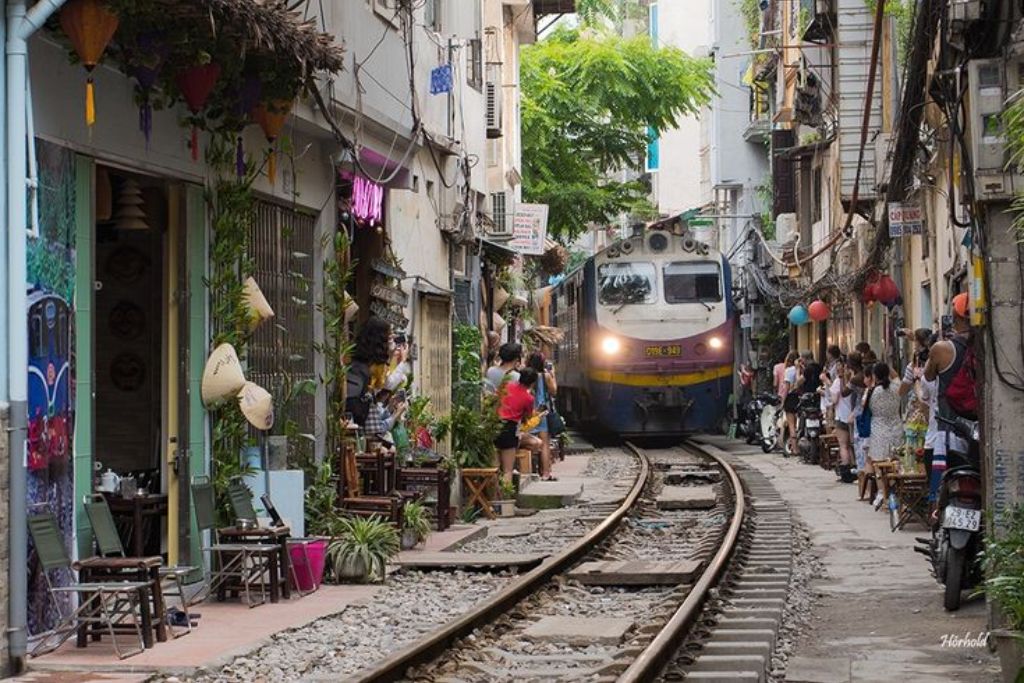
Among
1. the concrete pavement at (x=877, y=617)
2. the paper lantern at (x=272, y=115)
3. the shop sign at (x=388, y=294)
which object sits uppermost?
the paper lantern at (x=272, y=115)

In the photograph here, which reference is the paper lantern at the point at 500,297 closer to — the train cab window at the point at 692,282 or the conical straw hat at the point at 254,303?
the train cab window at the point at 692,282

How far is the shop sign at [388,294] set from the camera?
19.1m

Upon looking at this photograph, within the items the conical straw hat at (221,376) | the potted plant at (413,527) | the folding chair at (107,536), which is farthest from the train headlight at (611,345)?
the folding chair at (107,536)

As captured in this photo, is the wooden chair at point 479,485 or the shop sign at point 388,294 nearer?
the shop sign at point 388,294

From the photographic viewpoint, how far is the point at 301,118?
15125mm

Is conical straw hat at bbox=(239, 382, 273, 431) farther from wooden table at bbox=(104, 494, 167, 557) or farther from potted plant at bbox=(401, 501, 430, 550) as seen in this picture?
potted plant at bbox=(401, 501, 430, 550)

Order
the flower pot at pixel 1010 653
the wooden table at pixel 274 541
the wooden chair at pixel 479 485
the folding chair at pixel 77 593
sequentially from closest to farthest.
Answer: the flower pot at pixel 1010 653 < the folding chair at pixel 77 593 < the wooden table at pixel 274 541 < the wooden chair at pixel 479 485

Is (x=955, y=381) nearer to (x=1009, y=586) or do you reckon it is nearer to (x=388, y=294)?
(x=1009, y=586)

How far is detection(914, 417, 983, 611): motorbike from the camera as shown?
11.5m

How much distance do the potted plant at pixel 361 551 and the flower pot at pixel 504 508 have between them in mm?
6179

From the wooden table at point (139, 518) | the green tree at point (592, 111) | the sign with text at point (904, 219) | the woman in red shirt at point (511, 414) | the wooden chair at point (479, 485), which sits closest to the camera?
the wooden table at point (139, 518)

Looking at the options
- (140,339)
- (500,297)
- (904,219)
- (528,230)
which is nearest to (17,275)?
(140,339)

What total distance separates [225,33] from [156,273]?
134 inches

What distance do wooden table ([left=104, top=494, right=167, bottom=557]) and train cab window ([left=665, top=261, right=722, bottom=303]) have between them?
21.9m
